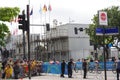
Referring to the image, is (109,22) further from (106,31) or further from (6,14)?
(106,31)

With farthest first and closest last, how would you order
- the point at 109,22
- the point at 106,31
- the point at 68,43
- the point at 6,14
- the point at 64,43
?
1. the point at 64,43
2. the point at 68,43
3. the point at 109,22
4. the point at 6,14
5. the point at 106,31

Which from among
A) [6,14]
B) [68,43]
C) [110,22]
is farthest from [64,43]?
[6,14]

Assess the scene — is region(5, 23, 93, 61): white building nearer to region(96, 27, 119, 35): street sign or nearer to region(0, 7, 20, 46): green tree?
region(0, 7, 20, 46): green tree

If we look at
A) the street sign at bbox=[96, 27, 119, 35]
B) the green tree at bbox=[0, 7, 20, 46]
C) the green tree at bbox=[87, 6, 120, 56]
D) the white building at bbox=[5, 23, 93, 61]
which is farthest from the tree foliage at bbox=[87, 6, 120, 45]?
the street sign at bbox=[96, 27, 119, 35]

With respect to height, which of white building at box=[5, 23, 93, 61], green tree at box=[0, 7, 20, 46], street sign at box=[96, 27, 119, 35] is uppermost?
green tree at box=[0, 7, 20, 46]

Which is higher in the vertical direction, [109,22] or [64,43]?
[109,22]

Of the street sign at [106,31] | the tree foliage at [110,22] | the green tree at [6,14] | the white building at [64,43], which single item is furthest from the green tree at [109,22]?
the street sign at [106,31]

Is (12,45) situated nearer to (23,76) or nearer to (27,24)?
(23,76)

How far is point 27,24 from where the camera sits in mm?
26328

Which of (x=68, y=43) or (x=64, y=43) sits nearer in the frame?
(x=68, y=43)

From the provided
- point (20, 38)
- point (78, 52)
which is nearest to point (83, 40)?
point (78, 52)

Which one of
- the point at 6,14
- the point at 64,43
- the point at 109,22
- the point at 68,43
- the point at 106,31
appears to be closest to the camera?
the point at 106,31

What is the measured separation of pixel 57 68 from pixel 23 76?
422 centimetres

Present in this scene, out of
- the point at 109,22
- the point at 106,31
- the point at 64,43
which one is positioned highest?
the point at 109,22
